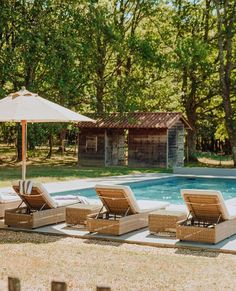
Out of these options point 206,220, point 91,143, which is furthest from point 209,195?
point 91,143

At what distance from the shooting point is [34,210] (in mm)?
10602

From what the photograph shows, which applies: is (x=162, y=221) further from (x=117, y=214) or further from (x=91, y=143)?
(x=91, y=143)

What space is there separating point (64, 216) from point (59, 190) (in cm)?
524

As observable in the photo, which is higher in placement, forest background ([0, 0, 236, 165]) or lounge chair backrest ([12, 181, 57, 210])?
forest background ([0, 0, 236, 165])

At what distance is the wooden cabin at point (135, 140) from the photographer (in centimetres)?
2938

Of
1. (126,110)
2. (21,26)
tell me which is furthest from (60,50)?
(126,110)

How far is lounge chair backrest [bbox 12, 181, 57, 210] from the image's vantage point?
9.91 meters

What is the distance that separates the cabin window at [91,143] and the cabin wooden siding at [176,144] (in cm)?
451

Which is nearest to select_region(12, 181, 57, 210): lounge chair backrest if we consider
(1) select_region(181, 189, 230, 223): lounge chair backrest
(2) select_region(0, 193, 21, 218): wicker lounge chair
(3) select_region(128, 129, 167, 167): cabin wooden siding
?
(2) select_region(0, 193, 21, 218): wicker lounge chair

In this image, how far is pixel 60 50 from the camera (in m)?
25.9

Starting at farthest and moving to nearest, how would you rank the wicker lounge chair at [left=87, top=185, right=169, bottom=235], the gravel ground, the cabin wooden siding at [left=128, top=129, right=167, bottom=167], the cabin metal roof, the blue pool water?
the cabin wooden siding at [left=128, top=129, right=167, bottom=167] → the cabin metal roof → the blue pool water → the wicker lounge chair at [left=87, top=185, right=169, bottom=235] → the gravel ground

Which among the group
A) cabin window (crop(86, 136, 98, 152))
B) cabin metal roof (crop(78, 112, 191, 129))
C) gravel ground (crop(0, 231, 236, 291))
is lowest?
gravel ground (crop(0, 231, 236, 291))

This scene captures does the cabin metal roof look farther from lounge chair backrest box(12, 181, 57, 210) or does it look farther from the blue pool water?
lounge chair backrest box(12, 181, 57, 210)

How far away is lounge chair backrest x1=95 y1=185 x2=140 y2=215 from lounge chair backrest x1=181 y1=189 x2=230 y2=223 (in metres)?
1.11
